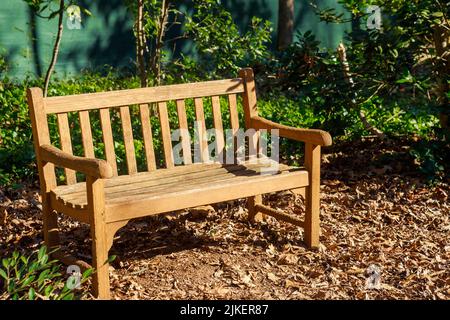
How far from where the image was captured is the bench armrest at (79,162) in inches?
156

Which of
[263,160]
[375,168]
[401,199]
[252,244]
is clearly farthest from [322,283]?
[375,168]

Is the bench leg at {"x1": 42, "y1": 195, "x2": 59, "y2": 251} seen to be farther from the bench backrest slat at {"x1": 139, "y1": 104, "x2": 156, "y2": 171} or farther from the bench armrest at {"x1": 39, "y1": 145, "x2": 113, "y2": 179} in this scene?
the bench backrest slat at {"x1": 139, "y1": 104, "x2": 156, "y2": 171}

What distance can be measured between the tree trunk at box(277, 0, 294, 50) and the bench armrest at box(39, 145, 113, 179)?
7279 millimetres

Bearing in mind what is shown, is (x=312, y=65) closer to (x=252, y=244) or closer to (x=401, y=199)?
(x=401, y=199)

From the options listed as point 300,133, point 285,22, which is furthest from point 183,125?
point 285,22

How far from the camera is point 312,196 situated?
5059mm

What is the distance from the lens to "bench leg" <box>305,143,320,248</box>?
4.98 metres

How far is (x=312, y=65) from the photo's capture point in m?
6.81

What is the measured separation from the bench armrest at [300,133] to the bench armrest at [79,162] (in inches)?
58.4

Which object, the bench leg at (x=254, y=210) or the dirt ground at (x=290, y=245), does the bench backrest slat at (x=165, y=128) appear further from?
the bench leg at (x=254, y=210)

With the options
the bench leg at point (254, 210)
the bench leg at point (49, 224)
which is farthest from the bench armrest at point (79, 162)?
the bench leg at point (254, 210)

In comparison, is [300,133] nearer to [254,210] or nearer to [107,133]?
[254,210]

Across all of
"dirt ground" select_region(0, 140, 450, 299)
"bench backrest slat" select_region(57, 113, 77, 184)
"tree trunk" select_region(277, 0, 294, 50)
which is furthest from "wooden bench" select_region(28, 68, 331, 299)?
"tree trunk" select_region(277, 0, 294, 50)

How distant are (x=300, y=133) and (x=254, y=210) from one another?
2.81ft
